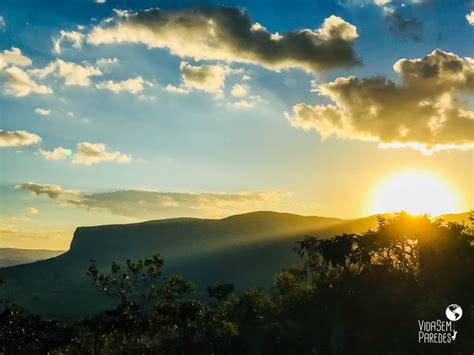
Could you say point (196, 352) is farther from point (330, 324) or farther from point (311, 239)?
point (311, 239)

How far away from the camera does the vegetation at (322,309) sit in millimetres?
45625

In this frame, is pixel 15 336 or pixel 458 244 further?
pixel 15 336

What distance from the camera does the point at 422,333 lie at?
42.9m

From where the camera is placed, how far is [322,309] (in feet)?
181

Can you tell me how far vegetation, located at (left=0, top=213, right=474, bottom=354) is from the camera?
45625mm

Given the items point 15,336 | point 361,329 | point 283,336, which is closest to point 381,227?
point 361,329

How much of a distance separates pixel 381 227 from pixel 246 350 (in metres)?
34.4

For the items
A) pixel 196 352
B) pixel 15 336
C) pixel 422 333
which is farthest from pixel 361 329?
pixel 15 336

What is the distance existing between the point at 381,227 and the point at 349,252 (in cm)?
638

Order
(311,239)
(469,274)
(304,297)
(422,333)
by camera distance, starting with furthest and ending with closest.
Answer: (311,239) → (304,297) → (469,274) → (422,333)

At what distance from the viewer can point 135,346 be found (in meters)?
45.7

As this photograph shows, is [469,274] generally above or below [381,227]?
below

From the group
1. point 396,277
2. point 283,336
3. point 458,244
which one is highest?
point 458,244

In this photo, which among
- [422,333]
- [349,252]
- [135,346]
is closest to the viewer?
[422,333]
